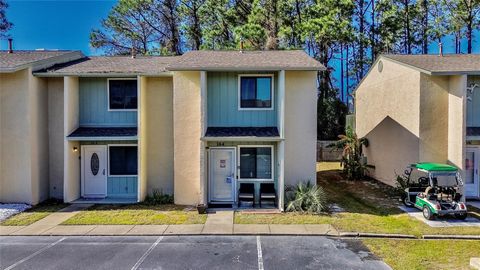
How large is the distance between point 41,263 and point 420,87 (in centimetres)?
1540

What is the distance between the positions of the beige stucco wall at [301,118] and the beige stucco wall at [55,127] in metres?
9.93

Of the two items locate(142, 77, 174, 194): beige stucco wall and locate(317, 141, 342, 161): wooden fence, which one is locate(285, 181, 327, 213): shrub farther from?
locate(317, 141, 342, 161): wooden fence

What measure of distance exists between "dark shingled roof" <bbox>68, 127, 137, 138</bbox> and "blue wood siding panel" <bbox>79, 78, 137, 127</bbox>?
248 millimetres

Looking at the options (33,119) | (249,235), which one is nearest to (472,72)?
(249,235)

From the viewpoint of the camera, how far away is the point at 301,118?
12.3 m

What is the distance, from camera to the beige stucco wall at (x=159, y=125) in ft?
43.1

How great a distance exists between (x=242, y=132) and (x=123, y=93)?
5.80m

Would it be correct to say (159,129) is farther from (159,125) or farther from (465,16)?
(465,16)

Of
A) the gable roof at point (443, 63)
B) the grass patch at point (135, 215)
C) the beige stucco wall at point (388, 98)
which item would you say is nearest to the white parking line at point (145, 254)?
the grass patch at point (135, 215)

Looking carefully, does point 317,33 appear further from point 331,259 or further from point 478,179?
point 331,259

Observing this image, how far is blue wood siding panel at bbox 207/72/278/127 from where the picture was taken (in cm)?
1245

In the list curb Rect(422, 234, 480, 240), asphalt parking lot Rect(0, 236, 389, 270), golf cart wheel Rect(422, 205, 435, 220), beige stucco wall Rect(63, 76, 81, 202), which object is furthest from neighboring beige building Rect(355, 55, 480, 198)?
beige stucco wall Rect(63, 76, 81, 202)

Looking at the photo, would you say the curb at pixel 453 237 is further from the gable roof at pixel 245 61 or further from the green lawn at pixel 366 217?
the gable roof at pixel 245 61

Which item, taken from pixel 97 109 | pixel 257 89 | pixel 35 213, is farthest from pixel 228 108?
pixel 35 213
